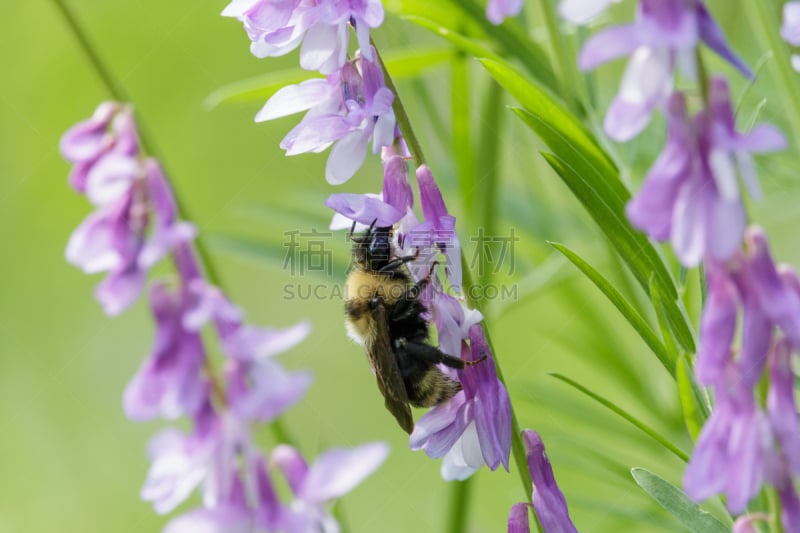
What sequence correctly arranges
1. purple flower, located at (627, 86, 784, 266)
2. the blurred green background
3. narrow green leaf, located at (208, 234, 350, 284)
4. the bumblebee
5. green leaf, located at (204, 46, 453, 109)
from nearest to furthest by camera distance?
1. purple flower, located at (627, 86, 784, 266)
2. the bumblebee
3. green leaf, located at (204, 46, 453, 109)
4. narrow green leaf, located at (208, 234, 350, 284)
5. the blurred green background

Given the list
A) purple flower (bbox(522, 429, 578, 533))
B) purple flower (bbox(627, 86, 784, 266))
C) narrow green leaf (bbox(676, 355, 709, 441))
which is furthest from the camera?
purple flower (bbox(522, 429, 578, 533))

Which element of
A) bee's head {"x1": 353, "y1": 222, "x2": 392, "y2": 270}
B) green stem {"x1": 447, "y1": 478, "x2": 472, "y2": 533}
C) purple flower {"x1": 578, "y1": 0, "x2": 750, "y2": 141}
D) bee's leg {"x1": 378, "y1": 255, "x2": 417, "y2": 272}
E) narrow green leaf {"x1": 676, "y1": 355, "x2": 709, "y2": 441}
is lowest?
green stem {"x1": 447, "y1": 478, "x2": 472, "y2": 533}

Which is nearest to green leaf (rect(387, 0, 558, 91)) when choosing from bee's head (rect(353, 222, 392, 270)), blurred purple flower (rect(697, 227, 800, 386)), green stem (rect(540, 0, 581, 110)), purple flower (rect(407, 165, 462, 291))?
green stem (rect(540, 0, 581, 110))

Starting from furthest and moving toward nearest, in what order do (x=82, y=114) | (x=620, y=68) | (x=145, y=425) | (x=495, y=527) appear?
(x=82, y=114) < (x=145, y=425) < (x=495, y=527) < (x=620, y=68)

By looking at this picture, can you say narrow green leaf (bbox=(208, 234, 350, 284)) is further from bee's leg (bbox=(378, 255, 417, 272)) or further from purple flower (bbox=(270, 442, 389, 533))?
purple flower (bbox=(270, 442, 389, 533))

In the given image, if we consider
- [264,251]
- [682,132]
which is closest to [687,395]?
[682,132]

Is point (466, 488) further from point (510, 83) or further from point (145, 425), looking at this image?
point (145, 425)

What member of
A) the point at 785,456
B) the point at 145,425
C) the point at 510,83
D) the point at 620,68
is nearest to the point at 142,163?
the point at 510,83

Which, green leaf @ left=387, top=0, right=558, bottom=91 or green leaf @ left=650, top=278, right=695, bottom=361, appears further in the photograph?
green leaf @ left=387, top=0, right=558, bottom=91
